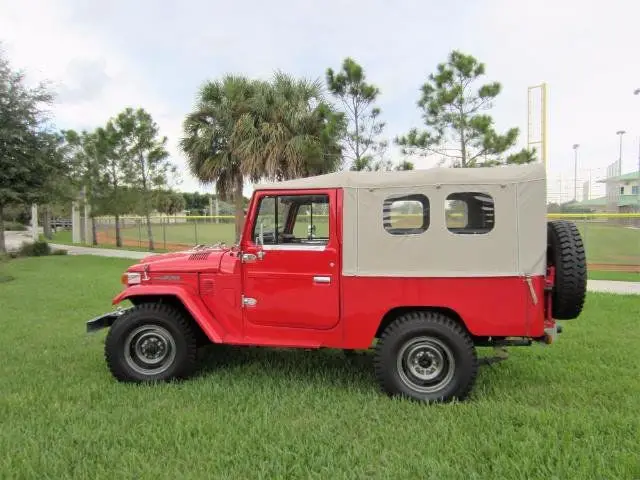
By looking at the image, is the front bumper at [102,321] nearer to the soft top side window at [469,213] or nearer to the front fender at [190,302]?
the front fender at [190,302]

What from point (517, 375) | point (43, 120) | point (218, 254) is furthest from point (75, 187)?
point (517, 375)

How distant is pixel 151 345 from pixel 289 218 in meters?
1.82

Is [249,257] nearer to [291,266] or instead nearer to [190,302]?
[291,266]

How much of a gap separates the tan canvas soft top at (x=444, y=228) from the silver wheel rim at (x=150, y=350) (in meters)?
1.90

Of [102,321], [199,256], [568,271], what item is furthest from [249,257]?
[568,271]

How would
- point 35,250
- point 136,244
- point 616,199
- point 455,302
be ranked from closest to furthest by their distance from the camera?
1. point 455,302
2. point 35,250
3. point 136,244
4. point 616,199

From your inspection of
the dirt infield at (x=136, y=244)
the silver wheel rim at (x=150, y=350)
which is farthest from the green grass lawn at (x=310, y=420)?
the dirt infield at (x=136, y=244)

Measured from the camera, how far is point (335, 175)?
4.77 metres

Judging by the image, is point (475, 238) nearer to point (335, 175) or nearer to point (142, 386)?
point (335, 175)

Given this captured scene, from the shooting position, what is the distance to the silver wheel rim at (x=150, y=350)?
200 inches

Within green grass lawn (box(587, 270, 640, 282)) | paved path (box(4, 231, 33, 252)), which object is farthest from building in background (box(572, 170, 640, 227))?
paved path (box(4, 231, 33, 252))

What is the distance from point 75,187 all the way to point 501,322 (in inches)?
867

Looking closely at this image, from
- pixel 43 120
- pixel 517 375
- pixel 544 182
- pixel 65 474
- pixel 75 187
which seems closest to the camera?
pixel 65 474

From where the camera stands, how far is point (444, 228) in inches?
177
